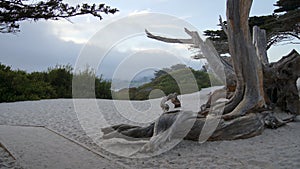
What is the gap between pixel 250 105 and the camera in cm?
486

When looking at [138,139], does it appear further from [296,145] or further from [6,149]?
[296,145]

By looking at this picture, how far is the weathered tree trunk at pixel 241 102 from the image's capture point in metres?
4.34

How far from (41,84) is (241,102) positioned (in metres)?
7.82

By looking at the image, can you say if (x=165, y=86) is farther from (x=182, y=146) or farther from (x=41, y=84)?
(x=182, y=146)

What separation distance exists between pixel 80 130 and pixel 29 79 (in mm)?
6071

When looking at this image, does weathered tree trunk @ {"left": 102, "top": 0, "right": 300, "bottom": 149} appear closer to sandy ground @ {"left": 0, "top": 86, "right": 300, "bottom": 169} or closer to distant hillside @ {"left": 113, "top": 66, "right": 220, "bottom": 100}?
sandy ground @ {"left": 0, "top": 86, "right": 300, "bottom": 169}

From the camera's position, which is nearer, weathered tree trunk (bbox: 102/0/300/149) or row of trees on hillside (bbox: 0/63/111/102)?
weathered tree trunk (bbox: 102/0/300/149)

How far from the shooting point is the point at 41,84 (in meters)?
10.6

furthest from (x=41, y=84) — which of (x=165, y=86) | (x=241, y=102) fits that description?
(x=241, y=102)

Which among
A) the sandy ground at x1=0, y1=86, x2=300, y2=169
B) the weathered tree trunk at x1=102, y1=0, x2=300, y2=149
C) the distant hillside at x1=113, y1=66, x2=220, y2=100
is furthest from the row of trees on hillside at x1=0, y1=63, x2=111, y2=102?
the weathered tree trunk at x1=102, y1=0, x2=300, y2=149

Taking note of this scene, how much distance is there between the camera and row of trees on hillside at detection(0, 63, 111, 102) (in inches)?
369

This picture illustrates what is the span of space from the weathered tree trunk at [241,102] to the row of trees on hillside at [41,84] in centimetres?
472

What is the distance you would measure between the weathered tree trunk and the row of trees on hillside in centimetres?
472

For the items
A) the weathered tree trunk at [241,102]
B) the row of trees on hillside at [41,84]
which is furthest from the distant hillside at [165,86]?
the weathered tree trunk at [241,102]
